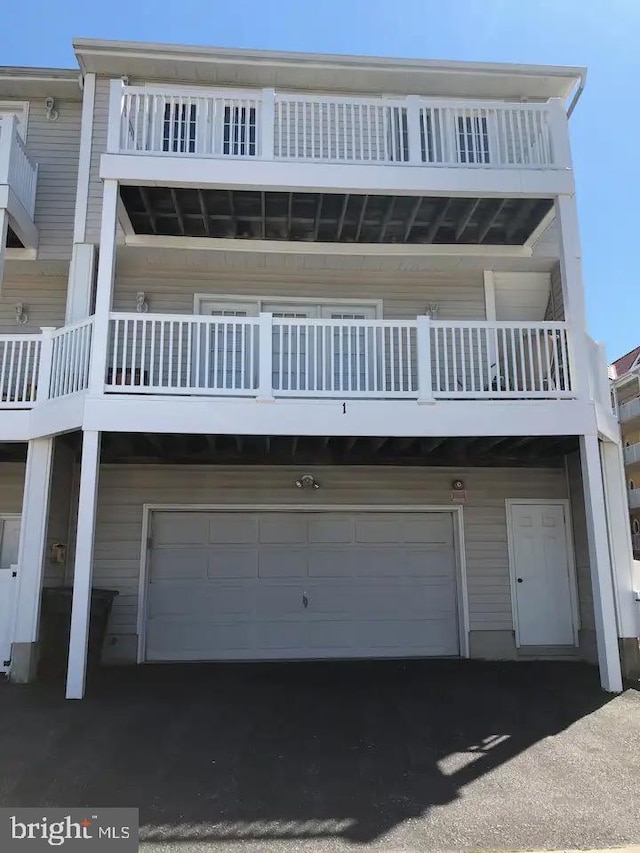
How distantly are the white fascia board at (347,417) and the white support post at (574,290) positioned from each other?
1.22 feet

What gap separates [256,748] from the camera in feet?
16.5

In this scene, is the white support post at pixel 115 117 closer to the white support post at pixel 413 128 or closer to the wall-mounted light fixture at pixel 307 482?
the white support post at pixel 413 128

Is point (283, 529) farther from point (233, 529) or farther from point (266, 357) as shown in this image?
point (266, 357)

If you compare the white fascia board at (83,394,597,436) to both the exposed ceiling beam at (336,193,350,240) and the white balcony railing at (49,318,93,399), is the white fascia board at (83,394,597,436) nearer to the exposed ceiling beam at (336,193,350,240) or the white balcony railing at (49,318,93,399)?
the white balcony railing at (49,318,93,399)

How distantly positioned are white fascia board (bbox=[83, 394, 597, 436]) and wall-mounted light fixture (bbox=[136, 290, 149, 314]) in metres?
2.67

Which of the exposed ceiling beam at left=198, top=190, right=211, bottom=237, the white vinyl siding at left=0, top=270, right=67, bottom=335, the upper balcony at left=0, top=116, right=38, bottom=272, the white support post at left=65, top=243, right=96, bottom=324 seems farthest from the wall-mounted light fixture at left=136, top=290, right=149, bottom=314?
the upper balcony at left=0, top=116, right=38, bottom=272

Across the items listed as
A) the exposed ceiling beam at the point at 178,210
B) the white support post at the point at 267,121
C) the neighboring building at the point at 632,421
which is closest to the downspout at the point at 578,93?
the white support post at the point at 267,121

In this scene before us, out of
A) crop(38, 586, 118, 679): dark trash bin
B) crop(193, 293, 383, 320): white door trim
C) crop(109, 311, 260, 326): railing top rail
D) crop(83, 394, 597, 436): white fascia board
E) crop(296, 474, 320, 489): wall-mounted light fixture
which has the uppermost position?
crop(193, 293, 383, 320): white door trim

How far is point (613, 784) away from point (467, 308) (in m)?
6.81

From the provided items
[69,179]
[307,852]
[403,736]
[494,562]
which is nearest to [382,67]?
[69,179]

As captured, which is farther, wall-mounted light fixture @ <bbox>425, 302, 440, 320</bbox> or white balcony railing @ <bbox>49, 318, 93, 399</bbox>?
wall-mounted light fixture @ <bbox>425, 302, 440, 320</bbox>

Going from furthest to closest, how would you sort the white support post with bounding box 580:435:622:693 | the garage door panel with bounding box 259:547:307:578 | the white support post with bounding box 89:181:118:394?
the garage door panel with bounding box 259:547:307:578
the white support post with bounding box 89:181:118:394
the white support post with bounding box 580:435:622:693

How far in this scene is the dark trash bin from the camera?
735cm

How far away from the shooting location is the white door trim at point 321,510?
8492mm
